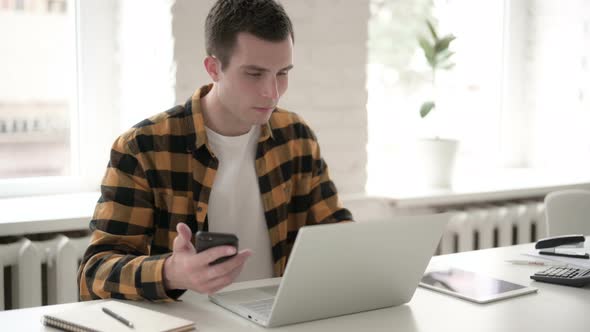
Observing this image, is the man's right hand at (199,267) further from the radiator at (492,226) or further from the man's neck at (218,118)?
the radiator at (492,226)

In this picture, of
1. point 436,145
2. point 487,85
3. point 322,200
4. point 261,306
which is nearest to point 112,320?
point 261,306

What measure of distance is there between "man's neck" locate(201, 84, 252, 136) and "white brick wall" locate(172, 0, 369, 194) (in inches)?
30.2

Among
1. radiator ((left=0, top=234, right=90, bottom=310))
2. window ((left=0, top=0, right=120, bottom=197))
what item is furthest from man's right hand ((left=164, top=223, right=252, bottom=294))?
window ((left=0, top=0, right=120, bottom=197))

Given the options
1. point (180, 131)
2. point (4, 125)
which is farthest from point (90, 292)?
point (4, 125)

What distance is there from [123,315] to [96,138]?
1.51m

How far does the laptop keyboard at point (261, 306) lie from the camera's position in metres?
1.38

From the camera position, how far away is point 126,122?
275 centimetres

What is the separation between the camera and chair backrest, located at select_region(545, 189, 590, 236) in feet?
7.88

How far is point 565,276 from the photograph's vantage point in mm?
1651

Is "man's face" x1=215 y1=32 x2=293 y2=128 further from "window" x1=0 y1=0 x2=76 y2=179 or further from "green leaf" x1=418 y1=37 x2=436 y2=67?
"green leaf" x1=418 y1=37 x2=436 y2=67

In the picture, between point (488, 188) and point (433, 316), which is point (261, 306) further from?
point (488, 188)

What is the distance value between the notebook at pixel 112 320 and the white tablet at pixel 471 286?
1.85ft

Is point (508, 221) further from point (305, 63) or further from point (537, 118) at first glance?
point (305, 63)

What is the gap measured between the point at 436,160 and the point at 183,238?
5.99 ft
